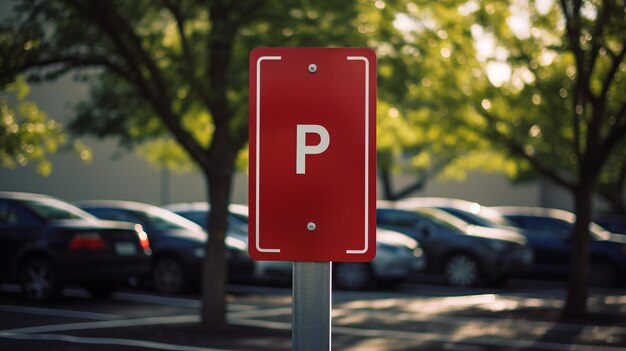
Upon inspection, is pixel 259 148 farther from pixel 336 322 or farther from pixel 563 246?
pixel 563 246

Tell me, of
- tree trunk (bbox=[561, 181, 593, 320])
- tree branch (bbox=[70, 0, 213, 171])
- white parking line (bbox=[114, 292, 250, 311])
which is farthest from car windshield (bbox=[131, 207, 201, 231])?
tree trunk (bbox=[561, 181, 593, 320])

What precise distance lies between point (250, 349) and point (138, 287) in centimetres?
793

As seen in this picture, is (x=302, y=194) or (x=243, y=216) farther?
(x=243, y=216)

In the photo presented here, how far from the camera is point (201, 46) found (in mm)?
12289

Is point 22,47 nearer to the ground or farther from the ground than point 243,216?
farther from the ground

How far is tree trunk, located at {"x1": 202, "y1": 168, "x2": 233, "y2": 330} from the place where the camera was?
36.7ft

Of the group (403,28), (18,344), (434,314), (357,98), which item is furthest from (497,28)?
(357,98)

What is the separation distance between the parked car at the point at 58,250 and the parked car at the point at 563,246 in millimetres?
9565

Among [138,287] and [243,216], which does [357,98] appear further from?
[243,216]

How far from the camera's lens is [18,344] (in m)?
9.72

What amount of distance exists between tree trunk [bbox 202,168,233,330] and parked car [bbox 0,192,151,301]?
120 inches

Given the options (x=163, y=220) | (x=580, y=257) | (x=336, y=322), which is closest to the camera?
(x=336, y=322)

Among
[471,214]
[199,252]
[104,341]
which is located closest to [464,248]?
[471,214]

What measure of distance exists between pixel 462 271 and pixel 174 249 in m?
5.88
